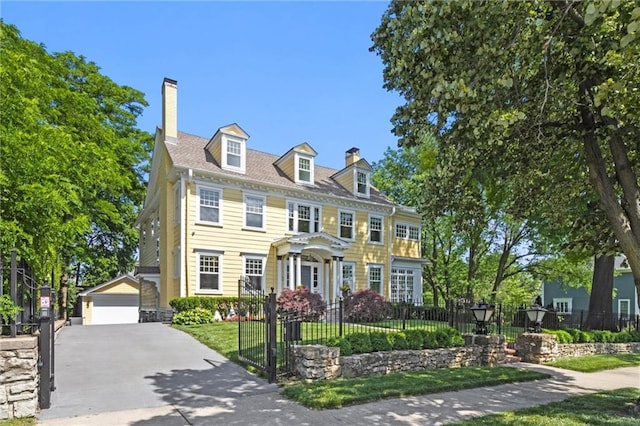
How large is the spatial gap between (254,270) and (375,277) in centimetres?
709

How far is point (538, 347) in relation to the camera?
37.5 ft

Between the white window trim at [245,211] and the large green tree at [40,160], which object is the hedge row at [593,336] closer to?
the white window trim at [245,211]

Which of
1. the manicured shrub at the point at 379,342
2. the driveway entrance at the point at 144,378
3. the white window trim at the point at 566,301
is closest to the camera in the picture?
the driveway entrance at the point at 144,378

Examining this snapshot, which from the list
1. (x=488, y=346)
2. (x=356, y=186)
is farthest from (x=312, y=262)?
(x=488, y=346)

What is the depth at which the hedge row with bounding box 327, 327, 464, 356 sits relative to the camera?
855 centimetres

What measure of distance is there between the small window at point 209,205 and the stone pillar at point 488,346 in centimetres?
1107

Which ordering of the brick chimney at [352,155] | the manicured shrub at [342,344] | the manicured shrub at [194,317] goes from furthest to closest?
the brick chimney at [352,155] < the manicured shrub at [194,317] < the manicured shrub at [342,344]

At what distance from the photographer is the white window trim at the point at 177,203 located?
17.5m

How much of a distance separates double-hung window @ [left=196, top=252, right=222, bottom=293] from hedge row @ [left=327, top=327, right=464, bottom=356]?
9.91 metres

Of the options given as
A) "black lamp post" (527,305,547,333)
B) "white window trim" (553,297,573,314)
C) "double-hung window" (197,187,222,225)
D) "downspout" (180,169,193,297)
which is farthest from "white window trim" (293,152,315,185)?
"white window trim" (553,297,573,314)

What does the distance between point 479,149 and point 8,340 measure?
765 centimetres

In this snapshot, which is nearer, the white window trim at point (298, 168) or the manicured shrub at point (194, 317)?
the manicured shrub at point (194, 317)

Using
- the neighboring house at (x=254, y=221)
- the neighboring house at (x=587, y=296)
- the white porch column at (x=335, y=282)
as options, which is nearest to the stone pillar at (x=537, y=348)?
the neighboring house at (x=254, y=221)

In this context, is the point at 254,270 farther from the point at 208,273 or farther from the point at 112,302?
the point at 112,302
